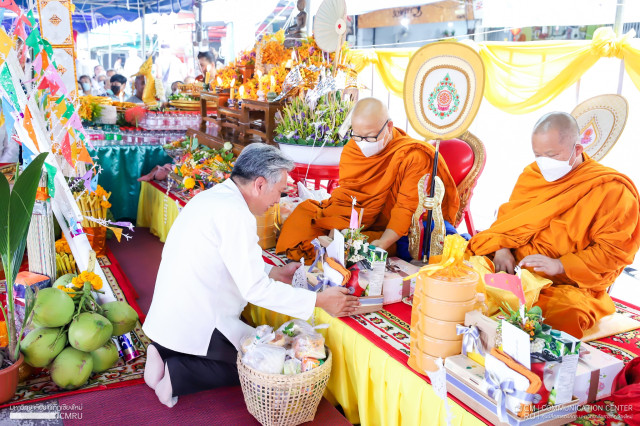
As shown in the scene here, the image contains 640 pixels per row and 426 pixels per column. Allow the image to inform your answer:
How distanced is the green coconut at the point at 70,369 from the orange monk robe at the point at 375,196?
1.14 metres

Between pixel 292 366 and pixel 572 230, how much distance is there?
4.03 feet

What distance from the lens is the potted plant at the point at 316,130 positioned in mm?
3482

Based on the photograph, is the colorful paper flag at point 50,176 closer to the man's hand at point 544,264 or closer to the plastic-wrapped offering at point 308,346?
the plastic-wrapped offering at point 308,346

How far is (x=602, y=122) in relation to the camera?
253cm

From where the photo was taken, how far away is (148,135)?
5730 mm

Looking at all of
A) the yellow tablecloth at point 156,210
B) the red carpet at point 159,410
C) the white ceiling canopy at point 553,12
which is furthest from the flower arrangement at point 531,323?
the white ceiling canopy at point 553,12

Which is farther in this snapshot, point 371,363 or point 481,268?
point 481,268

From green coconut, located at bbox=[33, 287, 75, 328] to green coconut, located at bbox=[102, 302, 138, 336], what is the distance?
0.67 feet

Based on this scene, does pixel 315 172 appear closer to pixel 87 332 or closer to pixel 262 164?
pixel 262 164

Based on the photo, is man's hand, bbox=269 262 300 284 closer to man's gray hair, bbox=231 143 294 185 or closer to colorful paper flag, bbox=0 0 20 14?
man's gray hair, bbox=231 143 294 185

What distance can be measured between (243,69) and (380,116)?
2291mm

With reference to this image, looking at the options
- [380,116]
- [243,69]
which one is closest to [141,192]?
[243,69]

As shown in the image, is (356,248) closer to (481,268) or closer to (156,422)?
(481,268)

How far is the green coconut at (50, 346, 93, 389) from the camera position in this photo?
7.42ft
